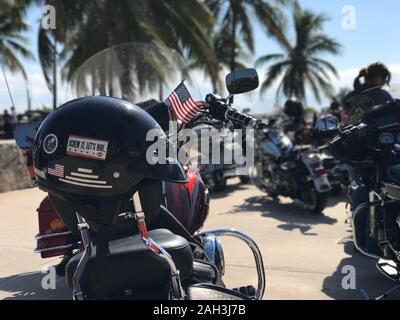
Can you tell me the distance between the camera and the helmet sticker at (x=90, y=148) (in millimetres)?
1612

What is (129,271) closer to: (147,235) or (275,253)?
(147,235)

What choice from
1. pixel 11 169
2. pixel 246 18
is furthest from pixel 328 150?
pixel 246 18

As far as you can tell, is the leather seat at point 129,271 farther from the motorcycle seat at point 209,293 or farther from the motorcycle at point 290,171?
the motorcycle at point 290,171

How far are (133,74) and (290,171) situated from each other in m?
4.04

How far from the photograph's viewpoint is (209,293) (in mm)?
1738

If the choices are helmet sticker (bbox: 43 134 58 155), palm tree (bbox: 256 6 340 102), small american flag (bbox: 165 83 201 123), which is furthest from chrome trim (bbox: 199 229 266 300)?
palm tree (bbox: 256 6 340 102)

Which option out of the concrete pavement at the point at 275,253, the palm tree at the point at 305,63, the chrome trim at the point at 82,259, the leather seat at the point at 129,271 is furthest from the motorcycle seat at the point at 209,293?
the palm tree at the point at 305,63

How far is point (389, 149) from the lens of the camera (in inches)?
138

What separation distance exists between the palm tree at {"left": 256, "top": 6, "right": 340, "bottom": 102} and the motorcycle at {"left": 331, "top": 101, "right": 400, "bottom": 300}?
24721mm

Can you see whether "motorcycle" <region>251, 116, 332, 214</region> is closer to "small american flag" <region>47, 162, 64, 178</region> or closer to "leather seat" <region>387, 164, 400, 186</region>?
"leather seat" <region>387, 164, 400, 186</region>

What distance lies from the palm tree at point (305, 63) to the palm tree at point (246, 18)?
24.9 feet

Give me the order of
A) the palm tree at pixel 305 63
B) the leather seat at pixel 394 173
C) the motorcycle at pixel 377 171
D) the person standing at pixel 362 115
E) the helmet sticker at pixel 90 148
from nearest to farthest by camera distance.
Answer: the helmet sticker at pixel 90 148, the leather seat at pixel 394 173, the motorcycle at pixel 377 171, the person standing at pixel 362 115, the palm tree at pixel 305 63
